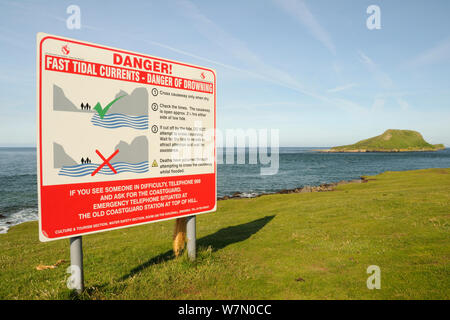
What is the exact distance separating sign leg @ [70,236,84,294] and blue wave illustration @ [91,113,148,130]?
2541 mm

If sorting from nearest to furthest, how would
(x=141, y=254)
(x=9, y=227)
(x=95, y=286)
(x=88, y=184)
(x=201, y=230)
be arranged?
(x=88, y=184)
(x=95, y=286)
(x=141, y=254)
(x=201, y=230)
(x=9, y=227)

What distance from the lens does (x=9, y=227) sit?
2458 cm

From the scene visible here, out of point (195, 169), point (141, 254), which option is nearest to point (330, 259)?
point (195, 169)

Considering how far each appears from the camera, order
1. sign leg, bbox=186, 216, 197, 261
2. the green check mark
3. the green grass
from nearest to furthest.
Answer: the green grass
the green check mark
sign leg, bbox=186, 216, 197, 261

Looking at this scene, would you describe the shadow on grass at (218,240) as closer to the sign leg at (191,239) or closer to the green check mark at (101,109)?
the sign leg at (191,239)

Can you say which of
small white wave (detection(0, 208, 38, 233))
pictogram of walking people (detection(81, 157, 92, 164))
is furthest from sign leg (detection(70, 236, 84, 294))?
small white wave (detection(0, 208, 38, 233))

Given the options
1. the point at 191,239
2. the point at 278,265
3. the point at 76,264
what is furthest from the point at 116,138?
the point at 278,265

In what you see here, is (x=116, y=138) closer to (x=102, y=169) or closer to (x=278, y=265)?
(x=102, y=169)

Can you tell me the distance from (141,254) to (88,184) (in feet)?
13.7

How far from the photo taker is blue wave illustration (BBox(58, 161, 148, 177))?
5512mm

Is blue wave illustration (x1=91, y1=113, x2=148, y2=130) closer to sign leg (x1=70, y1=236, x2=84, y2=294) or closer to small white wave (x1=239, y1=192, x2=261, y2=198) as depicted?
sign leg (x1=70, y1=236, x2=84, y2=294)

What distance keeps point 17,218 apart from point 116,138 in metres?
30.7

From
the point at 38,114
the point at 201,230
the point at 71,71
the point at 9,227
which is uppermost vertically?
the point at 71,71
